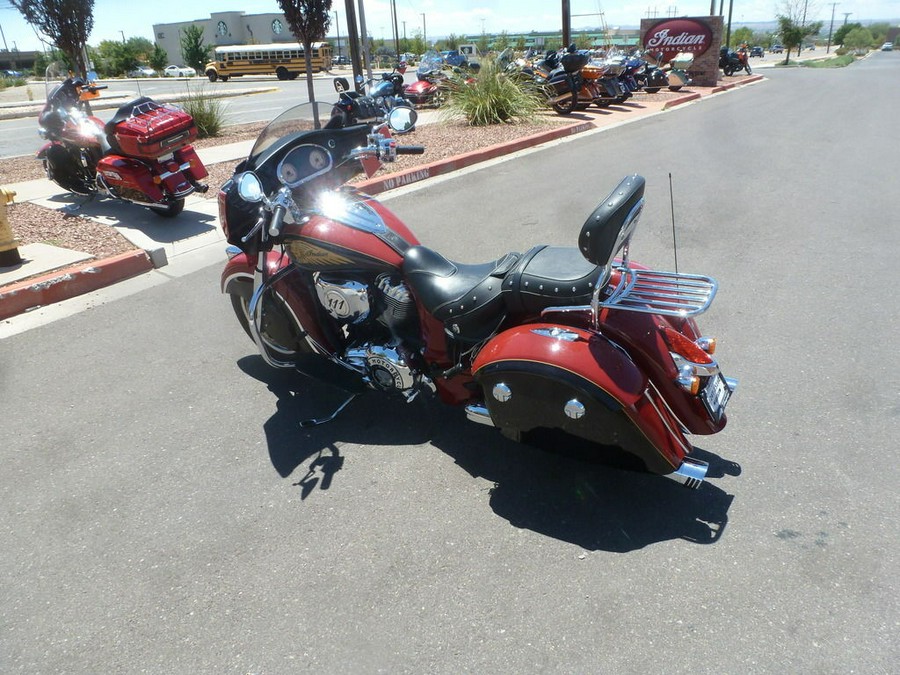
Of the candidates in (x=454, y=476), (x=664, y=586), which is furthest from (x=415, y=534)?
(x=664, y=586)

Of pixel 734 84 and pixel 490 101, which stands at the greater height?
pixel 490 101

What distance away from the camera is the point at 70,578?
8.64 ft

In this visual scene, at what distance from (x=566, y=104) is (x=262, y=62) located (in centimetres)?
3201

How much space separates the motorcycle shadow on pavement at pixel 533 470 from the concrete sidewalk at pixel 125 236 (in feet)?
8.60

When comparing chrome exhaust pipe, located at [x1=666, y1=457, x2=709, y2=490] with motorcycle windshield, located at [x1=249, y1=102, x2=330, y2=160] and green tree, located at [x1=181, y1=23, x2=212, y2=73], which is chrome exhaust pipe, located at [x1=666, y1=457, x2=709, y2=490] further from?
green tree, located at [x1=181, y1=23, x2=212, y2=73]

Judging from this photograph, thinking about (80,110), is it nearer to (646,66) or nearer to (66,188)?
(66,188)

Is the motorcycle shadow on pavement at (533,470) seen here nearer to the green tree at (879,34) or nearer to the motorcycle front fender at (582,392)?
the motorcycle front fender at (582,392)

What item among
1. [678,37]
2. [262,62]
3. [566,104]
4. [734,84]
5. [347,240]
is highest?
[262,62]

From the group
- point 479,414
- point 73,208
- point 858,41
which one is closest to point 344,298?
point 479,414

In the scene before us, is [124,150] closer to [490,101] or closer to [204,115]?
[204,115]

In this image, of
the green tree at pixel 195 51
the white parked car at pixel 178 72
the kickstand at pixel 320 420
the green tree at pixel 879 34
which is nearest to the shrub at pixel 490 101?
the kickstand at pixel 320 420

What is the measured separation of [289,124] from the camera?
3717 mm

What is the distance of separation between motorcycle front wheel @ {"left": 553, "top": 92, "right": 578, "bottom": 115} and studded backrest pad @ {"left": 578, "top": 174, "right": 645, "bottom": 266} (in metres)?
14.3

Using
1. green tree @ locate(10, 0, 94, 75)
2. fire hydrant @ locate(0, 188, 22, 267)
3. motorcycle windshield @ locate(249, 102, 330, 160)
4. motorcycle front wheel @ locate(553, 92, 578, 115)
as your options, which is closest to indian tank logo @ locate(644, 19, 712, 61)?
motorcycle front wheel @ locate(553, 92, 578, 115)
